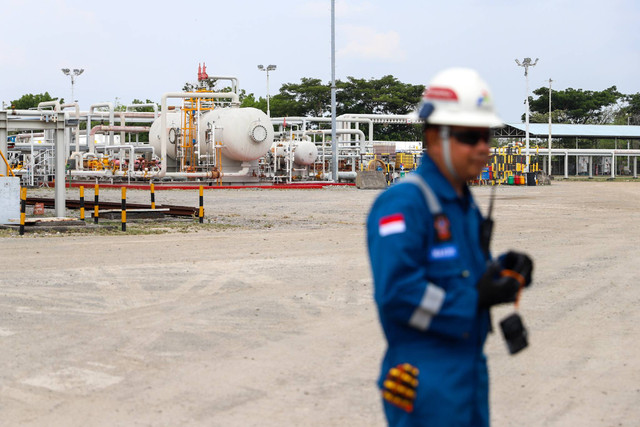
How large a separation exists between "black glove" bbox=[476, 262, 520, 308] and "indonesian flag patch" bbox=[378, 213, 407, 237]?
1.05 ft

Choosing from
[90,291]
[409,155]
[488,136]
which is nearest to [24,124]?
[90,291]

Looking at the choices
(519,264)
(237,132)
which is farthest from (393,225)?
(237,132)

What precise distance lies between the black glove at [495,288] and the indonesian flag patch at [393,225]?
12.6 inches

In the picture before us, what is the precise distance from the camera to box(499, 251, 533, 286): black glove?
287 centimetres

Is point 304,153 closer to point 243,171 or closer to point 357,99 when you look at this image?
point 243,171

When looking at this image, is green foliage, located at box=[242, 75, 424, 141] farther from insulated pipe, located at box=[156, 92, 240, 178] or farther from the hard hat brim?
the hard hat brim

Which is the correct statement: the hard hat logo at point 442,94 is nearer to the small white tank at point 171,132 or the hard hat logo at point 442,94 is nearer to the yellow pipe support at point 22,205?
the yellow pipe support at point 22,205

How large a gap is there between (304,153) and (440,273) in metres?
46.7

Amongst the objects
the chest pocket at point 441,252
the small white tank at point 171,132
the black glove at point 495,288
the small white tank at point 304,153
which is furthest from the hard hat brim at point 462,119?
the small white tank at point 304,153

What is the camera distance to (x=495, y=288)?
2.76m

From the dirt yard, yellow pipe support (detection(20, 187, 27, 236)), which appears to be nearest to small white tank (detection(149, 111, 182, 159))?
yellow pipe support (detection(20, 187, 27, 236))

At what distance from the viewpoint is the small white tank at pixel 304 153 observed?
4912 cm

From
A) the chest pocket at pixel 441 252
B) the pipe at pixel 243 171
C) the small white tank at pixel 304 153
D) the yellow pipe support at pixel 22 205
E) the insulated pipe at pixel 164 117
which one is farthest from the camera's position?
the small white tank at pixel 304 153

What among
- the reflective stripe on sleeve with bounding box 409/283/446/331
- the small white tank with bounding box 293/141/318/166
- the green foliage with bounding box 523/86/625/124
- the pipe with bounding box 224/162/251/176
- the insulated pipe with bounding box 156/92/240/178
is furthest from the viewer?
the green foliage with bounding box 523/86/625/124
